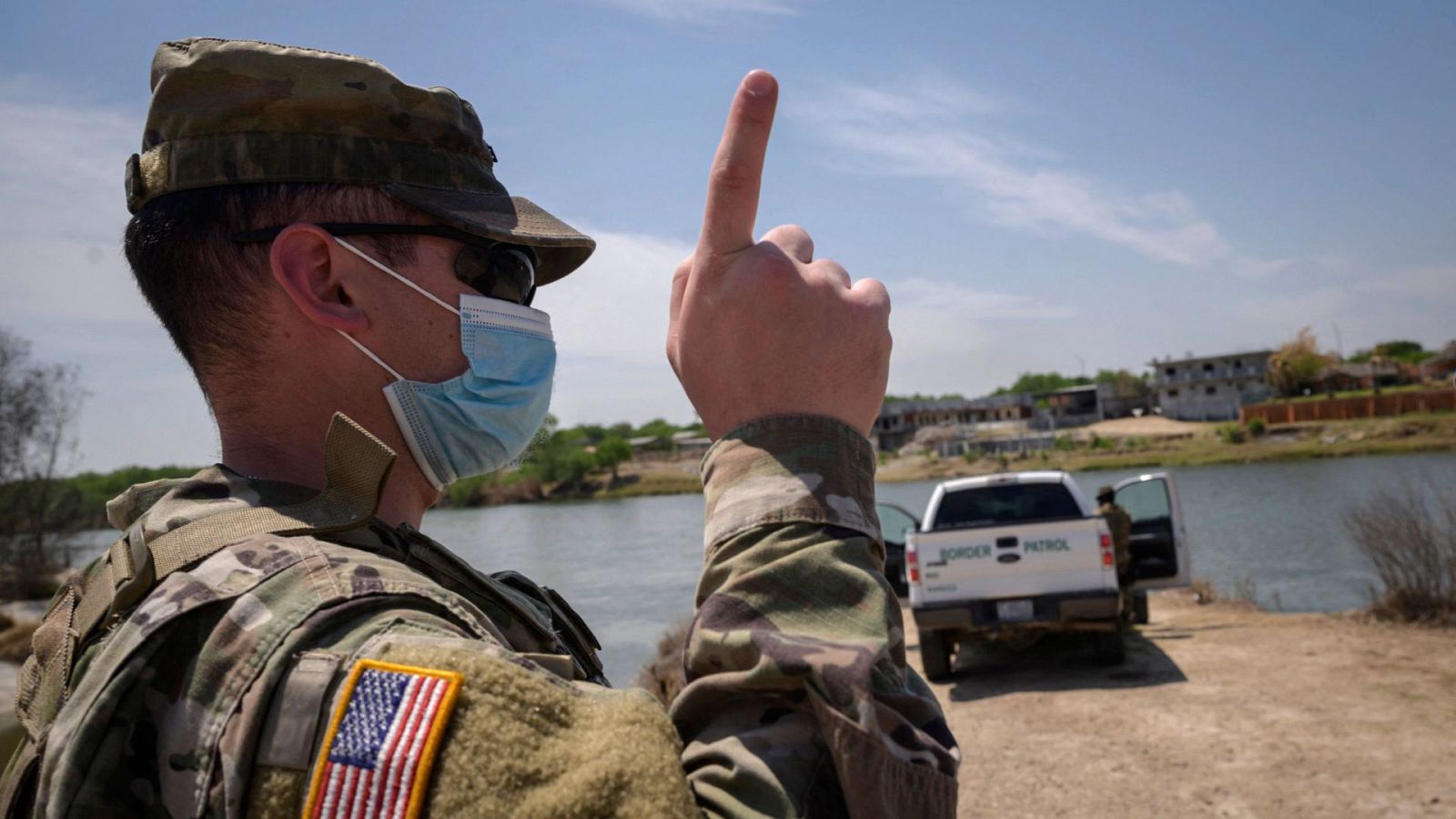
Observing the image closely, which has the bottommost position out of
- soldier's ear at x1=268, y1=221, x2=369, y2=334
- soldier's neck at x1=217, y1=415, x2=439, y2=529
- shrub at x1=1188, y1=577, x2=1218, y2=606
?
shrub at x1=1188, y1=577, x2=1218, y2=606

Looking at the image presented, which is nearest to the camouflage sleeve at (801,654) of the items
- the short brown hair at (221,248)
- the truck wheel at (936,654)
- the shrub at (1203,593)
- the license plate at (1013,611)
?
the short brown hair at (221,248)

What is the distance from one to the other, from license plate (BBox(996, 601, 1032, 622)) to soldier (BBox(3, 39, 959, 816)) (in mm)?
8935

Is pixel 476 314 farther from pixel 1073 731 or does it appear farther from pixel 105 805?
pixel 1073 731

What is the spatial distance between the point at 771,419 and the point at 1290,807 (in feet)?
21.8

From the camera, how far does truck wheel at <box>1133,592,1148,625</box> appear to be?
13.6m

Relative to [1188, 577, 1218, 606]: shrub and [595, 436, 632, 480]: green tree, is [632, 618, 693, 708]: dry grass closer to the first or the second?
[1188, 577, 1218, 606]: shrub

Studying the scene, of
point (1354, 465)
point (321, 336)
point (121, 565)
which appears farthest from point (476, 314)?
point (1354, 465)

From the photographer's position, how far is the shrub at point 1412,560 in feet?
37.6

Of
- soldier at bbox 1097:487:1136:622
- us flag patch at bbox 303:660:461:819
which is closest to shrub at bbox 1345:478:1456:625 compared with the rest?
soldier at bbox 1097:487:1136:622

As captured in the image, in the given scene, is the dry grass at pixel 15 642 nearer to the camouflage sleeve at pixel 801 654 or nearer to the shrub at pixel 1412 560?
the shrub at pixel 1412 560

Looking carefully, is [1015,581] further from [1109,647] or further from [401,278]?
[401,278]

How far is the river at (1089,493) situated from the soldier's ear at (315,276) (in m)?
9.15

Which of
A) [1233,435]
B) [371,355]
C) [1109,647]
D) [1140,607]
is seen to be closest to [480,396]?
[371,355]

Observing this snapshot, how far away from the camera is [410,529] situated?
5.24 ft
